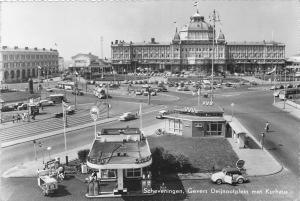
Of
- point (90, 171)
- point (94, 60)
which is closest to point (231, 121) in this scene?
point (90, 171)

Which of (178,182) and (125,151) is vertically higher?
(125,151)

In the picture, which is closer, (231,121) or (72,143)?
(72,143)

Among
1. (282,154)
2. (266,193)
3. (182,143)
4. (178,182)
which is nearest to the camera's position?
(266,193)

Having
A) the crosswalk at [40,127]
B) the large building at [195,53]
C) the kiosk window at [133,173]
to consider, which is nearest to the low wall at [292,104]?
the crosswalk at [40,127]

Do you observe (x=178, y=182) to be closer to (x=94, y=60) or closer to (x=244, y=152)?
(x=244, y=152)

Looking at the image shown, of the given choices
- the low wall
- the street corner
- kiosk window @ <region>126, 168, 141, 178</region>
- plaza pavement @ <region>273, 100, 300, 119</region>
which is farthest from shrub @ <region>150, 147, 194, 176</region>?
the low wall

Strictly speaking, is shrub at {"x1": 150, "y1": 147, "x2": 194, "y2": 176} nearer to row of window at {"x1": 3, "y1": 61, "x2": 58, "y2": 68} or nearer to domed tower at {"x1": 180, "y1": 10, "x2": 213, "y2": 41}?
row of window at {"x1": 3, "y1": 61, "x2": 58, "y2": 68}
